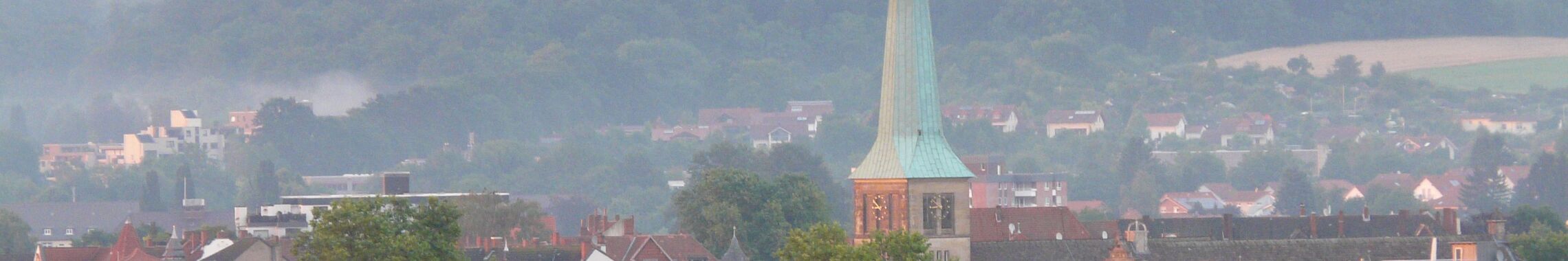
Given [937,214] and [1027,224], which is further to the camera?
[1027,224]

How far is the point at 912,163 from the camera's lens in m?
53.1

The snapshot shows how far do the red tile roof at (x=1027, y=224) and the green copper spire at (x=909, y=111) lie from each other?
24.4 meters

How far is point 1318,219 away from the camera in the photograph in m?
97.2

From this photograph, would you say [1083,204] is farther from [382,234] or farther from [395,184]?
[382,234]

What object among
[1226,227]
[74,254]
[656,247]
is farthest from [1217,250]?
[74,254]

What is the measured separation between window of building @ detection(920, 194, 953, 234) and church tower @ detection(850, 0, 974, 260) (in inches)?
0.4

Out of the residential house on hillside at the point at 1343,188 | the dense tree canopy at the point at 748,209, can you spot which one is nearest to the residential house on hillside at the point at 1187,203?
the residential house on hillside at the point at 1343,188

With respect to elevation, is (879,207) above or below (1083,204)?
above

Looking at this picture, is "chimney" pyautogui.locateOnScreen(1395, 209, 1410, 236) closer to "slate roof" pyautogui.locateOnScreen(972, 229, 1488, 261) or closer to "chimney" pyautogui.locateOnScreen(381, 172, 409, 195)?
"slate roof" pyautogui.locateOnScreen(972, 229, 1488, 261)

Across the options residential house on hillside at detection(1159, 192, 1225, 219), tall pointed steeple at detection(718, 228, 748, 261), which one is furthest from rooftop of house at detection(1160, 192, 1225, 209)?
tall pointed steeple at detection(718, 228, 748, 261)

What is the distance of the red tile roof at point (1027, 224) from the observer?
8100cm

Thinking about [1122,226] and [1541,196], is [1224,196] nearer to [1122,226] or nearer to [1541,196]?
[1541,196]

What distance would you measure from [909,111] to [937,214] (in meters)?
1.96

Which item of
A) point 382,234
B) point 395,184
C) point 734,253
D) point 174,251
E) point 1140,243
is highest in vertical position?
point 395,184
